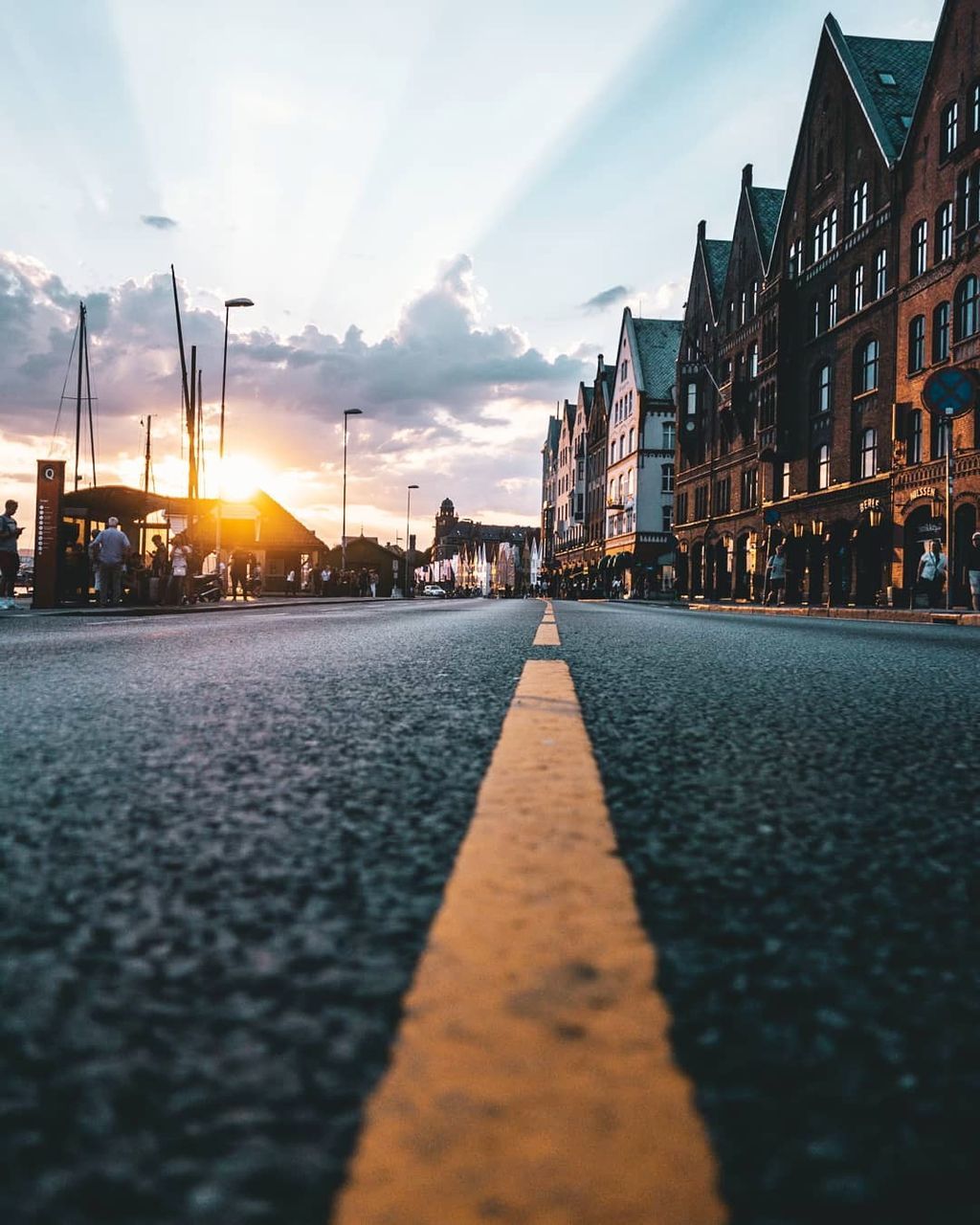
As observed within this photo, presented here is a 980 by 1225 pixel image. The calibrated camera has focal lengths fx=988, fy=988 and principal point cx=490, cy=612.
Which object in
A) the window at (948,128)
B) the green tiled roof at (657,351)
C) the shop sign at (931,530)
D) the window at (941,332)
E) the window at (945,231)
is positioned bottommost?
the shop sign at (931,530)

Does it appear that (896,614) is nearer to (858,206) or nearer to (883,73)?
(858,206)

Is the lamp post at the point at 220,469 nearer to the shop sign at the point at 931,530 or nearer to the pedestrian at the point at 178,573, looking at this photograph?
the pedestrian at the point at 178,573

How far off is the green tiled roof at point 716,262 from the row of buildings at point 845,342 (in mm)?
175

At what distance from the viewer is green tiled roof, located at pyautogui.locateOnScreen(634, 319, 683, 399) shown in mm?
70312

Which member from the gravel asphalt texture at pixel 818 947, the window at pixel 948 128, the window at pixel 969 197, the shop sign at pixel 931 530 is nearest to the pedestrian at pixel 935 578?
the shop sign at pixel 931 530

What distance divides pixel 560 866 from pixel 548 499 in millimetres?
114735

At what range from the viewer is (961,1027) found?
0.92m

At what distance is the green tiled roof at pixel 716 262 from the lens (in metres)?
56.9

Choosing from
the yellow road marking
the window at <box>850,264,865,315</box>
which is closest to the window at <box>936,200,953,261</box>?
→ the window at <box>850,264,865,315</box>

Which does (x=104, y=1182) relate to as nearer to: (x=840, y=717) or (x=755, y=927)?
(x=755, y=927)

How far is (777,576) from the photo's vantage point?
3150 centimetres

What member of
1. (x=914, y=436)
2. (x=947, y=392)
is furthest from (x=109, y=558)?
(x=914, y=436)

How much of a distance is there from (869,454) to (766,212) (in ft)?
69.3

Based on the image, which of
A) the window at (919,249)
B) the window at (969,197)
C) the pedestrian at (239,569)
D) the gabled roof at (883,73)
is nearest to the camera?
the window at (969,197)
